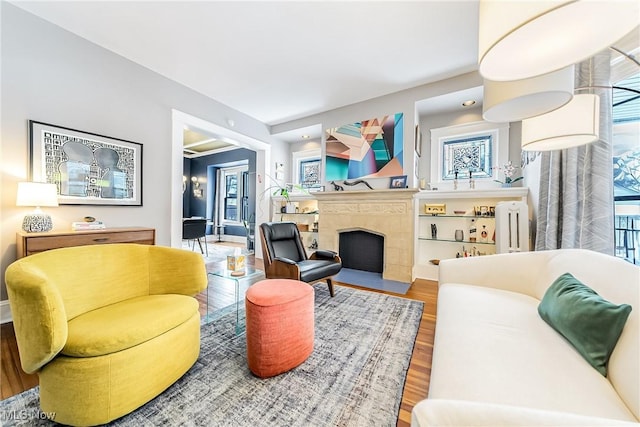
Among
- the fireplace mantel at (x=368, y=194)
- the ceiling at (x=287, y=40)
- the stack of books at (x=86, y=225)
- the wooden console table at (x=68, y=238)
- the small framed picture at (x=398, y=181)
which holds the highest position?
the ceiling at (x=287, y=40)

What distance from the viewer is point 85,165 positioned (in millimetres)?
2564

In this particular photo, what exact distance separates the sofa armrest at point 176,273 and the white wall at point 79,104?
169 cm

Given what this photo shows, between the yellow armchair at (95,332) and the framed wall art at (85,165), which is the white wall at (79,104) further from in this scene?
the yellow armchair at (95,332)

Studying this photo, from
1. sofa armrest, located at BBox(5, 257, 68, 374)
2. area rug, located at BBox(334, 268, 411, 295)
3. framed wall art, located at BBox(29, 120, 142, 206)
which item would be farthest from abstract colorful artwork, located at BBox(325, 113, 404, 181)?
sofa armrest, located at BBox(5, 257, 68, 374)

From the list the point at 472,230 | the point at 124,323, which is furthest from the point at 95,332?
the point at 472,230

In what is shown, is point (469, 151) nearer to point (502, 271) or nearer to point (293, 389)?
point (502, 271)

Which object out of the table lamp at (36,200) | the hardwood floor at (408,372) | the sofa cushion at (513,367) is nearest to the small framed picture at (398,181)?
the hardwood floor at (408,372)

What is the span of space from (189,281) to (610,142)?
3.14 metres

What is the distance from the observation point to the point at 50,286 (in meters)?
1.00

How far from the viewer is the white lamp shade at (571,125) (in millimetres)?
1362

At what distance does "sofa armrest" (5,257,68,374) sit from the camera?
962mm

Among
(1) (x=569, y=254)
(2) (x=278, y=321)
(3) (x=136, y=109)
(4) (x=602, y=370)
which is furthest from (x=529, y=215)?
(3) (x=136, y=109)

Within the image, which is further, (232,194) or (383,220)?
(232,194)

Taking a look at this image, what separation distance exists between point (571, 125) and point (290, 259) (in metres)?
2.73
